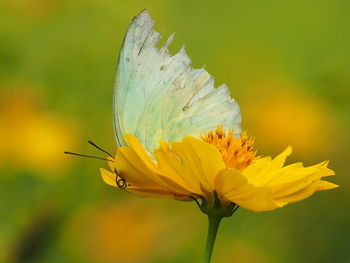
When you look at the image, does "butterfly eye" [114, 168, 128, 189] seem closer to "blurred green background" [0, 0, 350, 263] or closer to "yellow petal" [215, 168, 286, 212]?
"yellow petal" [215, 168, 286, 212]

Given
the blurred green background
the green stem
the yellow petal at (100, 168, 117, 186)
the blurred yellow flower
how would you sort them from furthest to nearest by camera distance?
1. the blurred yellow flower
2. the blurred green background
3. the yellow petal at (100, 168, 117, 186)
4. the green stem

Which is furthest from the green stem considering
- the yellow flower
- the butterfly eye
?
the butterfly eye

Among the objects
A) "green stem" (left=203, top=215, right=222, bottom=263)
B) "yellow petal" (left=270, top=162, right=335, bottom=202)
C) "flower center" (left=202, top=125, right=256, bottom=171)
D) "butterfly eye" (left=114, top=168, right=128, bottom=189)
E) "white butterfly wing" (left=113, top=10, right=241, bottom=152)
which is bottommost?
"green stem" (left=203, top=215, right=222, bottom=263)

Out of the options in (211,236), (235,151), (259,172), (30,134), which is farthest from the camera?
A: (30,134)

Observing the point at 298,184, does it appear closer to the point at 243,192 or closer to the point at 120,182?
the point at 243,192

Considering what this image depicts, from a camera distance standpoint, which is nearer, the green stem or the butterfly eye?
the green stem

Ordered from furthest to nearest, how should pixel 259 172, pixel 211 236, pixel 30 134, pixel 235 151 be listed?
pixel 30 134 → pixel 235 151 → pixel 259 172 → pixel 211 236

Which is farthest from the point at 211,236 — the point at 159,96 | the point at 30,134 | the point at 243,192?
the point at 30,134
